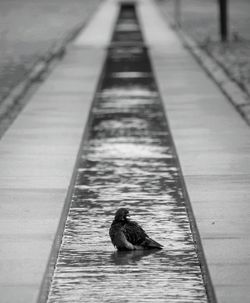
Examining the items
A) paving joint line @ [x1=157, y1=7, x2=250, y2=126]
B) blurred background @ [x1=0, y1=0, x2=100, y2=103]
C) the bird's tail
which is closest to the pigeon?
the bird's tail

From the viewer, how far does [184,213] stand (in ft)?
33.8

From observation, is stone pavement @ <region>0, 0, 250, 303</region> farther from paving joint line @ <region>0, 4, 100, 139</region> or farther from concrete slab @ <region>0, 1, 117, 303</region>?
paving joint line @ <region>0, 4, 100, 139</region>

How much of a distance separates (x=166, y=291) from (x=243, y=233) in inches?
63.1

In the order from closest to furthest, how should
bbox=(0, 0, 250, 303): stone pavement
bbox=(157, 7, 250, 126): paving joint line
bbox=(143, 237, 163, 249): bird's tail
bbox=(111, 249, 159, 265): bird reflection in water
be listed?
bbox=(0, 0, 250, 303): stone pavement
bbox=(111, 249, 159, 265): bird reflection in water
bbox=(143, 237, 163, 249): bird's tail
bbox=(157, 7, 250, 126): paving joint line

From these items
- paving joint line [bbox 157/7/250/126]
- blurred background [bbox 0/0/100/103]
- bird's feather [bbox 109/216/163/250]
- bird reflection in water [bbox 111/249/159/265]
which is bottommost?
blurred background [bbox 0/0/100/103]

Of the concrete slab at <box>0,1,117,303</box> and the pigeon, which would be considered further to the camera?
the pigeon

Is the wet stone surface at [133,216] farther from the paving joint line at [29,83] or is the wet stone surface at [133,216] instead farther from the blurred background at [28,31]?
the blurred background at [28,31]

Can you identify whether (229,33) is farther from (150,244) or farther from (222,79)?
(150,244)

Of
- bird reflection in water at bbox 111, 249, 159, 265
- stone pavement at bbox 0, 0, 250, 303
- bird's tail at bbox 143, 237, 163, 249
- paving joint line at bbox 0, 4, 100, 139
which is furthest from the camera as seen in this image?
paving joint line at bbox 0, 4, 100, 139

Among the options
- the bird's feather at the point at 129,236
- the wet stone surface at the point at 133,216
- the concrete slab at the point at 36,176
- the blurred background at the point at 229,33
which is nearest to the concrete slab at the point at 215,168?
the wet stone surface at the point at 133,216

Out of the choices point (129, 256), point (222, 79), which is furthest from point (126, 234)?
point (222, 79)

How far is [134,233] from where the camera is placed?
8.59 m

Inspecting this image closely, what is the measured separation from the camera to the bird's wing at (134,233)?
8547 mm

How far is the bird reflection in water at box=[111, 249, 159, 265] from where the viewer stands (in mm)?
8531
